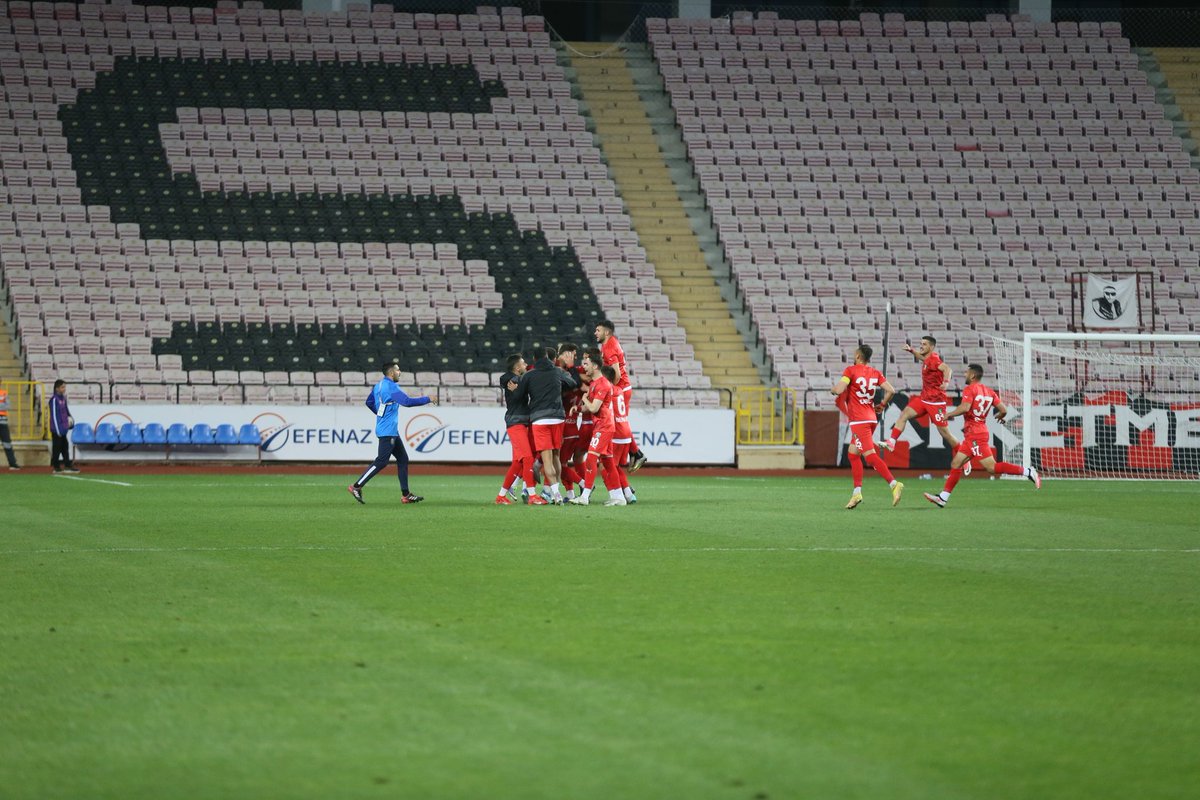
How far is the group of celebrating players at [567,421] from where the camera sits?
18.8 meters

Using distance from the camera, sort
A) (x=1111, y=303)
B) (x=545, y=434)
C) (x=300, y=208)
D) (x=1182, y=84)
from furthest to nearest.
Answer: (x=1182, y=84)
(x=300, y=208)
(x=1111, y=303)
(x=545, y=434)

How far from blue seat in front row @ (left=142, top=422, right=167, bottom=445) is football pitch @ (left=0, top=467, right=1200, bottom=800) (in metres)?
14.3

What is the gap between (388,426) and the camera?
768 inches

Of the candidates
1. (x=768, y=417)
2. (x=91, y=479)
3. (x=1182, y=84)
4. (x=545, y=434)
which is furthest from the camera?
Result: (x=1182, y=84)

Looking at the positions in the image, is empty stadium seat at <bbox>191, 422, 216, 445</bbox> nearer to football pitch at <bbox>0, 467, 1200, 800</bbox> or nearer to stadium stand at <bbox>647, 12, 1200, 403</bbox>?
stadium stand at <bbox>647, 12, 1200, 403</bbox>

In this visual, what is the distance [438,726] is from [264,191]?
31.3m

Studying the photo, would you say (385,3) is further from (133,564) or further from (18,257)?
(133,564)

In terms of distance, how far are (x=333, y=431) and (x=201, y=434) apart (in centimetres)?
247

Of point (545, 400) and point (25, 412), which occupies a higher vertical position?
point (545, 400)

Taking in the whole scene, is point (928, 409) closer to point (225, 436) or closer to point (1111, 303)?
point (1111, 303)

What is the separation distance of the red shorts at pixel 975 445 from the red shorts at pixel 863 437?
143cm

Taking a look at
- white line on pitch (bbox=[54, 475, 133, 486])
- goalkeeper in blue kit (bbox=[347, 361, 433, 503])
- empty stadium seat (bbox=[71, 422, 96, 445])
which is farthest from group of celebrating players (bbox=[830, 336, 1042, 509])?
empty stadium seat (bbox=[71, 422, 96, 445])

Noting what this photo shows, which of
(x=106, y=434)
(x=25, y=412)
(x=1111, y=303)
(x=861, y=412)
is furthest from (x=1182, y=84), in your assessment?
(x=25, y=412)

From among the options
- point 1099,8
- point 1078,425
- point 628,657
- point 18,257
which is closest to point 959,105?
A: point 1099,8
